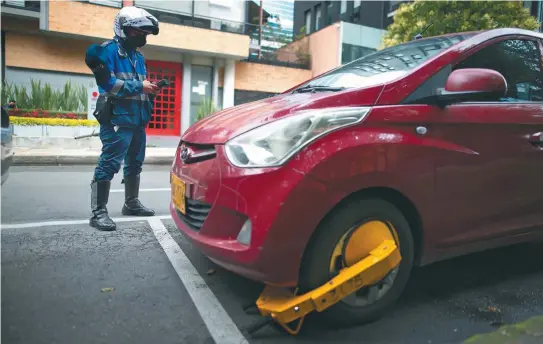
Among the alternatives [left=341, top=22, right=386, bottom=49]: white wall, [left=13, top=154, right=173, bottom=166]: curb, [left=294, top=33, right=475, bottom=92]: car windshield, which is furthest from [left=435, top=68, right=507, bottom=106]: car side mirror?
[left=341, top=22, right=386, bottom=49]: white wall

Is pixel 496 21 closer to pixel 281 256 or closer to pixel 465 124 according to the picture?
pixel 465 124

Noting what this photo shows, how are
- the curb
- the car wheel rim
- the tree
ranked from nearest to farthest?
the car wheel rim, the curb, the tree

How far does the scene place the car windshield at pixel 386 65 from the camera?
8.42 ft

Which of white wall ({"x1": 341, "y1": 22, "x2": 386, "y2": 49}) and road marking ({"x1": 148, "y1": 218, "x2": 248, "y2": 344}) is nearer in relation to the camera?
road marking ({"x1": 148, "y1": 218, "x2": 248, "y2": 344})

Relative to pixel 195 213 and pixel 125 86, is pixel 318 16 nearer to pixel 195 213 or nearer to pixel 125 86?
pixel 125 86

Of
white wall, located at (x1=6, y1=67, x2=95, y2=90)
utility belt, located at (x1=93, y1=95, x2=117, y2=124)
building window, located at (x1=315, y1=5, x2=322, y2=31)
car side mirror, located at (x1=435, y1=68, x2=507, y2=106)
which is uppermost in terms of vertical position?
building window, located at (x1=315, y1=5, x2=322, y2=31)

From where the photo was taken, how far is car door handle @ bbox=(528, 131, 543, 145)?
2732mm

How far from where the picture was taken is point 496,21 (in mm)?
12484

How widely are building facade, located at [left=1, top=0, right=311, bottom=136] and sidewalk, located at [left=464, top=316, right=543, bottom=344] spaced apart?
48.4 ft

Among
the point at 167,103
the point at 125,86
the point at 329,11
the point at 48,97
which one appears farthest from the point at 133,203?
the point at 329,11

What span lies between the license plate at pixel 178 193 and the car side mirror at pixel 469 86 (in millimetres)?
1509

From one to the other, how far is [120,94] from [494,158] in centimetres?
279

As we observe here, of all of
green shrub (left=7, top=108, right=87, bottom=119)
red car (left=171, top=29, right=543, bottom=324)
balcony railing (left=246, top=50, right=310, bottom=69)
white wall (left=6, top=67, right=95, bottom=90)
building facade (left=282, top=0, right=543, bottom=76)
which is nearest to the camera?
red car (left=171, top=29, right=543, bottom=324)

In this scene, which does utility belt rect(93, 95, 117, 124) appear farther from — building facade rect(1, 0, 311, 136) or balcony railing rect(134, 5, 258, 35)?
balcony railing rect(134, 5, 258, 35)
